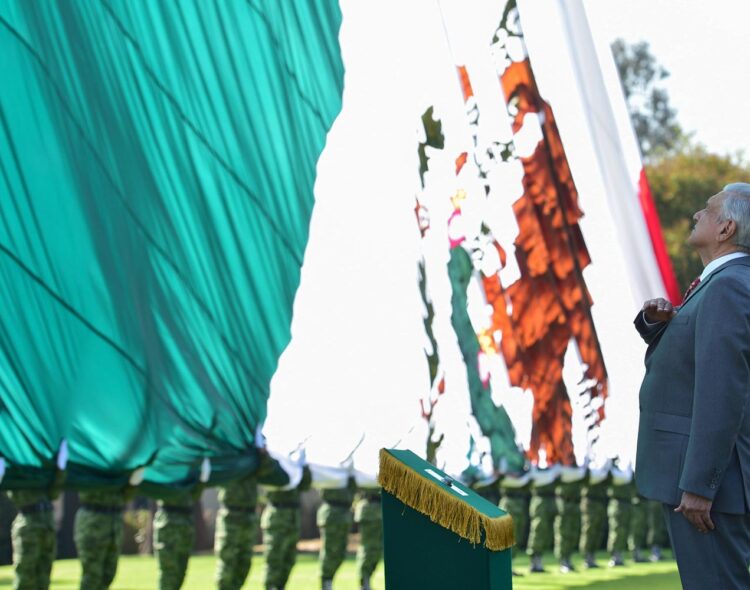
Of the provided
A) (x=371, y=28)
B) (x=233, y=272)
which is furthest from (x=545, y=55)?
(x=233, y=272)

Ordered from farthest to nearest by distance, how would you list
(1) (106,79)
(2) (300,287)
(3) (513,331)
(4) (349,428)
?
(3) (513,331)
(4) (349,428)
(2) (300,287)
(1) (106,79)

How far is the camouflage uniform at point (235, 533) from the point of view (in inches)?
159

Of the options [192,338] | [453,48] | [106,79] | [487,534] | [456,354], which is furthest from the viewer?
[453,48]

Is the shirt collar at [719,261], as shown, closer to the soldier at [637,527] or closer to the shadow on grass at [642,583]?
the shadow on grass at [642,583]

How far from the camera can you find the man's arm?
176 cm

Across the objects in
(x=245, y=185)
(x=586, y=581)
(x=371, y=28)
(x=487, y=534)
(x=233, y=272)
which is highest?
(x=371, y=28)

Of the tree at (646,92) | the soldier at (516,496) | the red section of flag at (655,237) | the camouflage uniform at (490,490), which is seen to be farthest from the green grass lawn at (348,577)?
the tree at (646,92)

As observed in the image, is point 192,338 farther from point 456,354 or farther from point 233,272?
point 456,354

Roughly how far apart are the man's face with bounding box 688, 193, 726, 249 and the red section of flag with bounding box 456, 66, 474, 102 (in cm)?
394

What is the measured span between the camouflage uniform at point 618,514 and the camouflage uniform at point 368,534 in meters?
2.86

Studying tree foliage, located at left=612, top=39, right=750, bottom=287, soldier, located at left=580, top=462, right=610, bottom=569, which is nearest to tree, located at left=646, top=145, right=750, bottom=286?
tree foliage, located at left=612, top=39, right=750, bottom=287

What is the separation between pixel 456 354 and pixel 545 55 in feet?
6.43

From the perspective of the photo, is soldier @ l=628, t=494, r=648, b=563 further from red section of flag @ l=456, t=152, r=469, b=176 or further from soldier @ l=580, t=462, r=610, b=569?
red section of flag @ l=456, t=152, r=469, b=176

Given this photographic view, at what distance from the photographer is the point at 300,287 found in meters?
4.01
